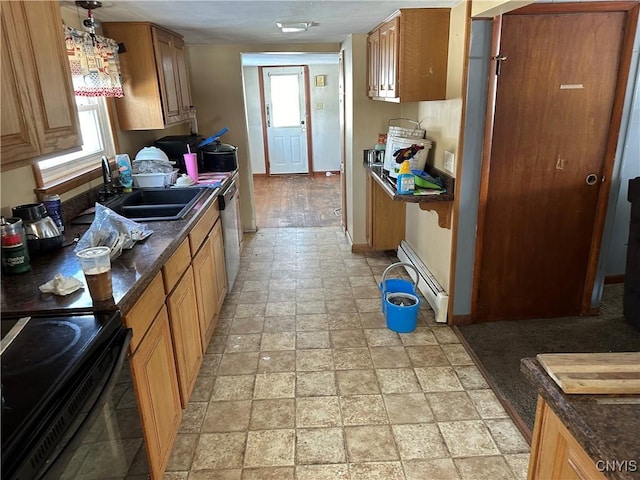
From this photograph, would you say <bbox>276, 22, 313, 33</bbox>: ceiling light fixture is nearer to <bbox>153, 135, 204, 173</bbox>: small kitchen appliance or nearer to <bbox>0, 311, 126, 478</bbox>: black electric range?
<bbox>153, 135, 204, 173</bbox>: small kitchen appliance

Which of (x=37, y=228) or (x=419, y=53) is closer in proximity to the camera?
(x=37, y=228)

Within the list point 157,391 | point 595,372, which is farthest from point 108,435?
point 595,372

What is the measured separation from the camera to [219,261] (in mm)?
3057

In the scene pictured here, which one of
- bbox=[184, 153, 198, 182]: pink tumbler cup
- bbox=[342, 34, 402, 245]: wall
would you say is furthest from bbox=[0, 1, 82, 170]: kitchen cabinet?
bbox=[342, 34, 402, 245]: wall

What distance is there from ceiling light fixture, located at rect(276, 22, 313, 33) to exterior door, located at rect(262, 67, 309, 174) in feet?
15.0

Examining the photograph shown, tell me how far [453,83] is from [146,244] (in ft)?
6.56

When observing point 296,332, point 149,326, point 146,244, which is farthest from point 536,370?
point 296,332

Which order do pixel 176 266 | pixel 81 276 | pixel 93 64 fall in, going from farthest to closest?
pixel 93 64 → pixel 176 266 → pixel 81 276

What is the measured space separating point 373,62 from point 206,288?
2.26 metres

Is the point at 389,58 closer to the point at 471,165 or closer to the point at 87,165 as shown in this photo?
the point at 471,165

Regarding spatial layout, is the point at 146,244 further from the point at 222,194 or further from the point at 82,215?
the point at 222,194

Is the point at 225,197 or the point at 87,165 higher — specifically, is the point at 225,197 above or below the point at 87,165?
below

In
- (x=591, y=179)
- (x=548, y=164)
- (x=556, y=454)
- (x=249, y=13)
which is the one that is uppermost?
(x=249, y=13)

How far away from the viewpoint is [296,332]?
2891 mm
